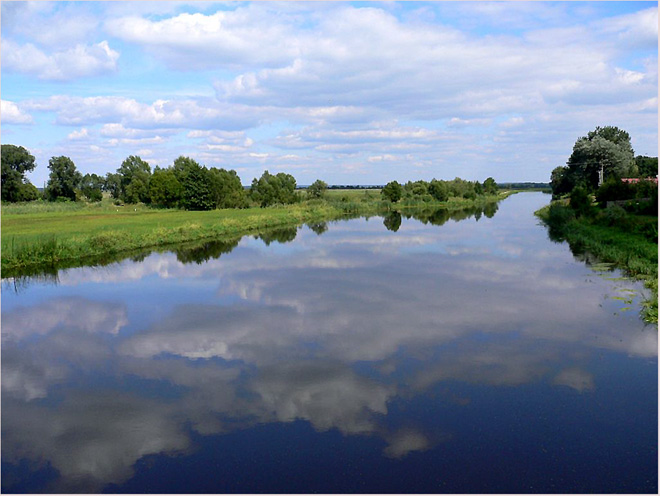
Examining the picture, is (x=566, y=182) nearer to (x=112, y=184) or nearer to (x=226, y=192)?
(x=226, y=192)

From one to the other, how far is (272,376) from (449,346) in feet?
16.2

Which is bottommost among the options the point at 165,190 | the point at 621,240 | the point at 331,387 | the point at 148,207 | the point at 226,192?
the point at 331,387

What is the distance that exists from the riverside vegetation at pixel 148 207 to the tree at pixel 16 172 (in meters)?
0.16

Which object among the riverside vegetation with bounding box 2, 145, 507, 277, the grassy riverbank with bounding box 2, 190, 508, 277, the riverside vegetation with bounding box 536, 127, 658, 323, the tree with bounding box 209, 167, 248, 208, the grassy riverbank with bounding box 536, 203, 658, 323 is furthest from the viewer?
the tree with bounding box 209, 167, 248, 208

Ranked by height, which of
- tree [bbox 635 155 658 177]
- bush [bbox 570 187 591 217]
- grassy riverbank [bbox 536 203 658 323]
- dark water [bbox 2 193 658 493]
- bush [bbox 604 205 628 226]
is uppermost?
tree [bbox 635 155 658 177]

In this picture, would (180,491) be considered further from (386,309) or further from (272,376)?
(386,309)

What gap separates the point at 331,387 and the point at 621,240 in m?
24.8

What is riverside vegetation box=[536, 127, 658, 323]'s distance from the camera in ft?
76.6

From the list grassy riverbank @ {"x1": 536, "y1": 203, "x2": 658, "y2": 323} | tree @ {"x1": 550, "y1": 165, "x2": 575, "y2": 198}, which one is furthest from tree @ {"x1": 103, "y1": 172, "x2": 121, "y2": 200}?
grassy riverbank @ {"x1": 536, "y1": 203, "x2": 658, "y2": 323}

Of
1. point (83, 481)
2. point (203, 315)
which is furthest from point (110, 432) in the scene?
point (203, 315)

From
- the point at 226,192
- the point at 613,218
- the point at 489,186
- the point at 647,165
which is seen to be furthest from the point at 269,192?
the point at 489,186

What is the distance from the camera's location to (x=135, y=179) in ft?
332

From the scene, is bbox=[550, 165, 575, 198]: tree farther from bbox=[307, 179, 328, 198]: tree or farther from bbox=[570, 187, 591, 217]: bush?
bbox=[307, 179, 328, 198]: tree

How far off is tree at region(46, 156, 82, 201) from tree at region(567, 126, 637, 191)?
9025cm
